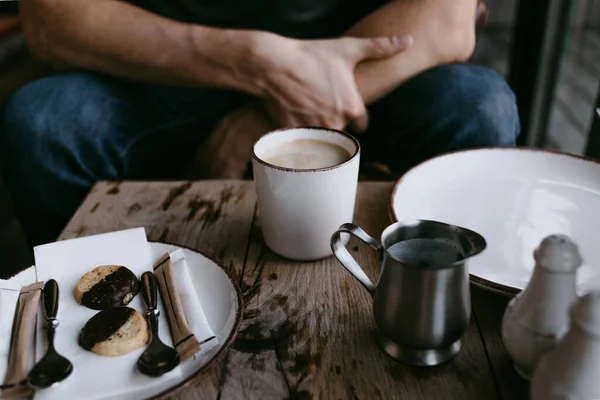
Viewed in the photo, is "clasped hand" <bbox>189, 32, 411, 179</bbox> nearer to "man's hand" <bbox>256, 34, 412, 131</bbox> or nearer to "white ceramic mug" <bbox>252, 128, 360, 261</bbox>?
"man's hand" <bbox>256, 34, 412, 131</bbox>

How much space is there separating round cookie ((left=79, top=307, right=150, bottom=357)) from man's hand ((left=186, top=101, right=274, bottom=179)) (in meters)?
0.45

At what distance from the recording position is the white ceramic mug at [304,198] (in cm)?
54

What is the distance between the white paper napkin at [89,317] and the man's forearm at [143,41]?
37 centimetres

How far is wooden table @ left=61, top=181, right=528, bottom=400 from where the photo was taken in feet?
1.43

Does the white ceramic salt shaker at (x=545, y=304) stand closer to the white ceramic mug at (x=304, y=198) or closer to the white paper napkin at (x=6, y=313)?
the white ceramic mug at (x=304, y=198)

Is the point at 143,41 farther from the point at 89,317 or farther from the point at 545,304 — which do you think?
the point at 545,304

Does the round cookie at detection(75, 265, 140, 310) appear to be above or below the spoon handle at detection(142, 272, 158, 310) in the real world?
above

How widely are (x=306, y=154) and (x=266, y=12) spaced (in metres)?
0.51

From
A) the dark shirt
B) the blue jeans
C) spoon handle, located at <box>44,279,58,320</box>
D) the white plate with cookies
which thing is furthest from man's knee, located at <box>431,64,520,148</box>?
spoon handle, located at <box>44,279,58,320</box>

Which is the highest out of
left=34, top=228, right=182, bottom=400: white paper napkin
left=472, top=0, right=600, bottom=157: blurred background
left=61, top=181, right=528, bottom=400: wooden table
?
left=34, top=228, right=182, bottom=400: white paper napkin

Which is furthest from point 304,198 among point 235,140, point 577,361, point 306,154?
point 235,140

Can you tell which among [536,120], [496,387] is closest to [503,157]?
[496,387]

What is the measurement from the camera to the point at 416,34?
33.8 inches

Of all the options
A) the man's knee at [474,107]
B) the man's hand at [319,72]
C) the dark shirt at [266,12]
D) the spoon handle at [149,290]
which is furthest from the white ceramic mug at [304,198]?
the dark shirt at [266,12]
